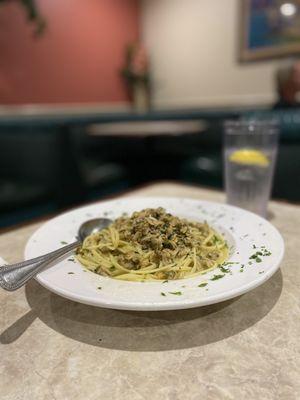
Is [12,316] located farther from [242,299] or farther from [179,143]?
[179,143]

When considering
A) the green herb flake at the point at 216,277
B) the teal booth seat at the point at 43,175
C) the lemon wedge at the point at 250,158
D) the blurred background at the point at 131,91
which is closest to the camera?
the green herb flake at the point at 216,277

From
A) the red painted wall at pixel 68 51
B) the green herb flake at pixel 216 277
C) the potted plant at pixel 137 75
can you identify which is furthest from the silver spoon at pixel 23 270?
the potted plant at pixel 137 75

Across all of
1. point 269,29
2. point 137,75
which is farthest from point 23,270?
point 137,75

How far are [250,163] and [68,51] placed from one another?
11.5ft

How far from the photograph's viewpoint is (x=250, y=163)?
0.98m

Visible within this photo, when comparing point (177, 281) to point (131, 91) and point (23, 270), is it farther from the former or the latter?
point (131, 91)

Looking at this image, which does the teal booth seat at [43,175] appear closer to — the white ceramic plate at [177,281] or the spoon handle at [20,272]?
the white ceramic plate at [177,281]

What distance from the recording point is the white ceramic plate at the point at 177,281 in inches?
17.9

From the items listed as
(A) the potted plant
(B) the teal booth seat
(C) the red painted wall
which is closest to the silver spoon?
(B) the teal booth seat

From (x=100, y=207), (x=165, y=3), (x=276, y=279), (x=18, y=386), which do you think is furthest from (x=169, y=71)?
→ (x=18, y=386)

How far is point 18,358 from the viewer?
451 mm

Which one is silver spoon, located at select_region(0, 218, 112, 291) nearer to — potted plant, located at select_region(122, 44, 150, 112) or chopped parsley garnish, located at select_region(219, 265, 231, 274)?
chopped parsley garnish, located at select_region(219, 265, 231, 274)

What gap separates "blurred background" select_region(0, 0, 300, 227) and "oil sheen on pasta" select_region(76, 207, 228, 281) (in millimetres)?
1683

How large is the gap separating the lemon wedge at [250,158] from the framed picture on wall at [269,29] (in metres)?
2.88
